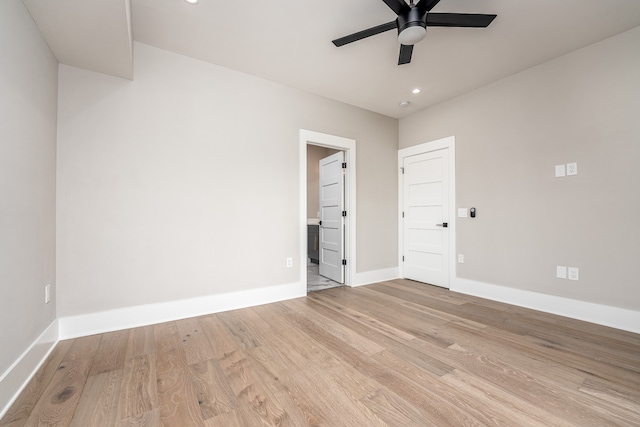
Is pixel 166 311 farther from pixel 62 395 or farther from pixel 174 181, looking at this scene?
pixel 174 181

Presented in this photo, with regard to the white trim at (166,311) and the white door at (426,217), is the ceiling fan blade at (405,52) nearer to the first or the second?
the white door at (426,217)

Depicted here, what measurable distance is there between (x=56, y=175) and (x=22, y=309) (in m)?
1.14

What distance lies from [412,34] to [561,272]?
2821mm

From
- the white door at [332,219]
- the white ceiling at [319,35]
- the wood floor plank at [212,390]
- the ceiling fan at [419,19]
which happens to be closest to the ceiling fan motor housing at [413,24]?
the ceiling fan at [419,19]

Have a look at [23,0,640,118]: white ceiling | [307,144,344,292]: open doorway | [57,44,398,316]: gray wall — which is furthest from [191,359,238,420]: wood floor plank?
[23,0,640,118]: white ceiling

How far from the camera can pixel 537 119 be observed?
292 centimetres

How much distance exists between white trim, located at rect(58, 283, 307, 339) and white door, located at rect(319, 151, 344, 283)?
0.99 m

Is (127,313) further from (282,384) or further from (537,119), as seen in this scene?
(537,119)

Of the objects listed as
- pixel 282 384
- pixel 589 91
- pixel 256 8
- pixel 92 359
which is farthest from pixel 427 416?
pixel 589 91

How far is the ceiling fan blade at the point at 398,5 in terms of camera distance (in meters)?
1.78

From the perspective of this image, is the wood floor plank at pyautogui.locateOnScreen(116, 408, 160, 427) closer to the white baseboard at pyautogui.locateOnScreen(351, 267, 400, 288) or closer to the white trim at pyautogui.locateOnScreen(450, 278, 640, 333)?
the white baseboard at pyautogui.locateOnScreen(351, 267, 400, 288)

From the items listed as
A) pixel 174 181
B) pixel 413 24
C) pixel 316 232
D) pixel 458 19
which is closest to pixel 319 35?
pixel 413 24

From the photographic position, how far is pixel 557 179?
2.79 m

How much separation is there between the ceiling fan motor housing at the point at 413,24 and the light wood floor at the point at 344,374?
234cm
